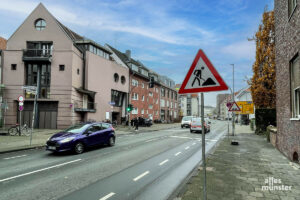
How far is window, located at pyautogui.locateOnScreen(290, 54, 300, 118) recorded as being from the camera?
22.8ft

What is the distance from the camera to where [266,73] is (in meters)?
20.1

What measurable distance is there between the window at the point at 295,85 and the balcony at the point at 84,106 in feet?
70.7

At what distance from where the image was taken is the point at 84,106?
86.8 feet

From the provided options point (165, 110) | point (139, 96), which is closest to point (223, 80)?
point (139, 96)

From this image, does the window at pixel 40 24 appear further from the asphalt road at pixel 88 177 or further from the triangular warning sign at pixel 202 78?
the triangular warning sign at pixel 202 78

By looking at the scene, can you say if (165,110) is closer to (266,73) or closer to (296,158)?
(266,73)

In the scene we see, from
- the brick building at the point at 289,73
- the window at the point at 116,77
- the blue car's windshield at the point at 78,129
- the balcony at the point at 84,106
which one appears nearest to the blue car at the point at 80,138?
the blue car's windshield at the point at 78,129

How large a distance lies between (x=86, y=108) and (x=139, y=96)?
15300 millimetres

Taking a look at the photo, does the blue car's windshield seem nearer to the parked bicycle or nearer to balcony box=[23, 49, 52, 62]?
the parked bicycle

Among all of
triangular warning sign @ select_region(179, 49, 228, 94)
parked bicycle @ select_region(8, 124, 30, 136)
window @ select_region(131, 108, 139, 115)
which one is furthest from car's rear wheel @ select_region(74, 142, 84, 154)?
window @ select_region(131, 108, 139, 115)

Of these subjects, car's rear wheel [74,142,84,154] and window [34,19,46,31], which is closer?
car's rear wheel [74,142,84,154]

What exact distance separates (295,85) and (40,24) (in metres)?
26.9

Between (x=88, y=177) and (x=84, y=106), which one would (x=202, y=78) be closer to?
(x=88, y=177)

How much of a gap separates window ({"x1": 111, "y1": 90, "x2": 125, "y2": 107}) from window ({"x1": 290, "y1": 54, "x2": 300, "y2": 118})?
87.4 feet
